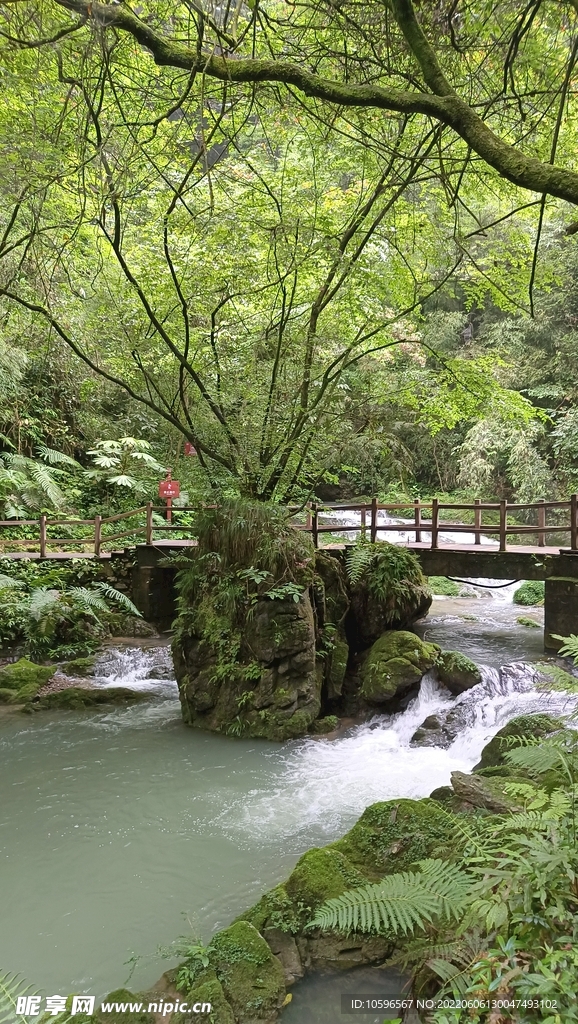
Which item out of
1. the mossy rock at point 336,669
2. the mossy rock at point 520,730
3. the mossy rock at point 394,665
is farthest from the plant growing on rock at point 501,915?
the mossy rock at point 336,669

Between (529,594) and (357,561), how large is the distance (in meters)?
7.66

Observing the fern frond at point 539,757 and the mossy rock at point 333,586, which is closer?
the fern frond at point 539,757

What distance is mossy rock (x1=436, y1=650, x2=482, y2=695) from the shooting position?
26.3 ft

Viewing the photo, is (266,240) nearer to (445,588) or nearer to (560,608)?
(560,608)

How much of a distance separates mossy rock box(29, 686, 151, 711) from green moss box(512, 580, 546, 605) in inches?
377

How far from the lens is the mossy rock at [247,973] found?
9.75 feet

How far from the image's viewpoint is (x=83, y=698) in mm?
8539

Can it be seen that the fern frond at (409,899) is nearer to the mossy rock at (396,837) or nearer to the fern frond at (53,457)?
the mossy rock at (396,837)

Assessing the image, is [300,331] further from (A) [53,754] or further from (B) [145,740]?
(A) [53,754]

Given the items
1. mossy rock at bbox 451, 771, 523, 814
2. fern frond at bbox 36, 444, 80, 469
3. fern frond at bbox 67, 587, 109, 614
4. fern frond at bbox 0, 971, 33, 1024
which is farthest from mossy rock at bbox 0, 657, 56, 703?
fern frond at bbox 36, 444, 80, 469

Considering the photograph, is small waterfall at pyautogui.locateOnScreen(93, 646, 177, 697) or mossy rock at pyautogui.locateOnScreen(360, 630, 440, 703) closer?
mossy rock at pyautogui.locateOnScreen(360, 630, 440, 703)

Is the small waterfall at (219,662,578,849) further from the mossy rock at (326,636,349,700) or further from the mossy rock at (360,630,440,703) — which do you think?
the mossy rock at (326,636,349,700)

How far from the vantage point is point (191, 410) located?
7.96 metres

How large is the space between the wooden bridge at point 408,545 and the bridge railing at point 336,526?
0.9 inches
